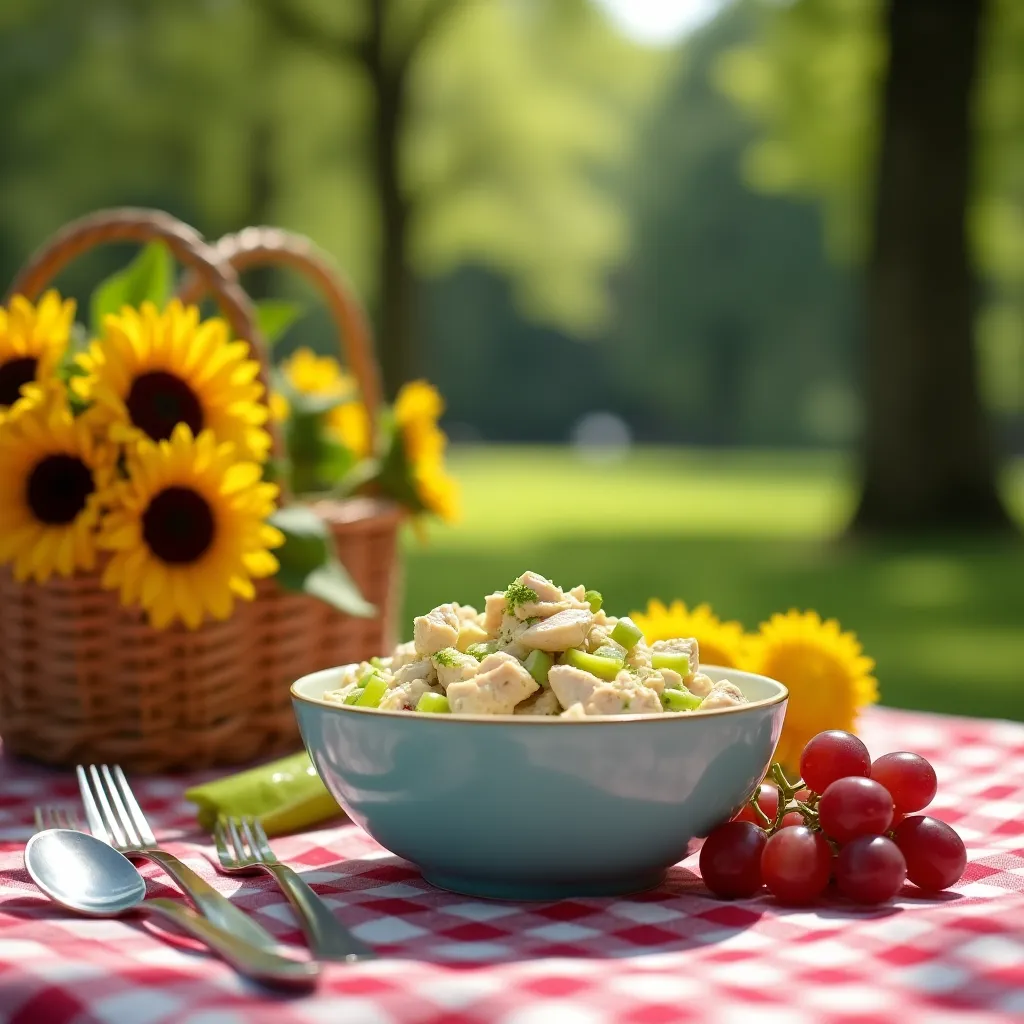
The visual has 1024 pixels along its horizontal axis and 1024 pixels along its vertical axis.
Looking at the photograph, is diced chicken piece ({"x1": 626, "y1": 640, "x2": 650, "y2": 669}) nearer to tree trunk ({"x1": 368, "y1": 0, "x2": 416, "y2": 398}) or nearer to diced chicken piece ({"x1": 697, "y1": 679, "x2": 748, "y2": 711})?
diced chicken piece ({"x1": 697, "y1": 679, "x2": 748, "y2": 711})

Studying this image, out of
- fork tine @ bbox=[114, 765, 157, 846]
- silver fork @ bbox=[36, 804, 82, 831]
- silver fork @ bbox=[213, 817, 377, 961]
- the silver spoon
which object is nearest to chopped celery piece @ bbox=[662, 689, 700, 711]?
silver fork @ bbox=[213, 817, 377, 961]

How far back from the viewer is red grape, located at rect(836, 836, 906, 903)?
1.40 meters

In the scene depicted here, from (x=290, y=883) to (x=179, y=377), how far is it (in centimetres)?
99

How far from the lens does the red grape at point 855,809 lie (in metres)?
1.44

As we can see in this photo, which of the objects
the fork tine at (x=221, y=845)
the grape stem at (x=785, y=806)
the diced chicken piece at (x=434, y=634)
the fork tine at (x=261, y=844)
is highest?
the diced chicken piece at (x=434, y=634)

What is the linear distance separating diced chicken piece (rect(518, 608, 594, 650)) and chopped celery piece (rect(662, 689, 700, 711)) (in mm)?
105

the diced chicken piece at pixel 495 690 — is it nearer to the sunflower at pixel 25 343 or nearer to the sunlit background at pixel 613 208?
the sunflower at pixel 25 343

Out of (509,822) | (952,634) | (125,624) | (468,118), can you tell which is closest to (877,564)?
(952,634)

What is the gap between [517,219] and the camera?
18469mm

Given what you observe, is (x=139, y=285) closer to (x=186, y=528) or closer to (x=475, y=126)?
(x=186, y=528)

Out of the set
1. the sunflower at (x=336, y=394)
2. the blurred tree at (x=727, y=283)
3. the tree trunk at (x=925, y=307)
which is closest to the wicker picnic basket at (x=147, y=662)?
the sunflower at (x=336, y=394)

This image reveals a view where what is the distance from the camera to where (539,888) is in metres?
1.44

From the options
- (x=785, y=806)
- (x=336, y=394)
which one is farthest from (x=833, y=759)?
(x=336, y=394)

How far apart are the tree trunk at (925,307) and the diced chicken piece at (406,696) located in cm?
828
